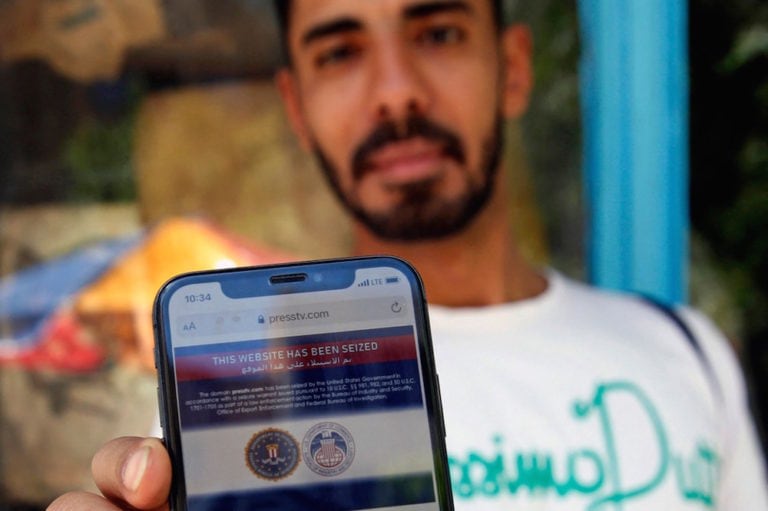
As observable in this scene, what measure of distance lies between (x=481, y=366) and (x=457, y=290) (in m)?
0.14

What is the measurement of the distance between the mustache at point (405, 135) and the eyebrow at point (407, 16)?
135mm

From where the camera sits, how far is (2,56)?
1.16 m

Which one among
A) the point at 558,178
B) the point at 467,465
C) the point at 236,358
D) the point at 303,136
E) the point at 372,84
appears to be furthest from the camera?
the point at 558,178

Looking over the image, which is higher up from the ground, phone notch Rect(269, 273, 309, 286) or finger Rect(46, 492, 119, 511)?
phone notch Rect(269, 273, 309, 286)

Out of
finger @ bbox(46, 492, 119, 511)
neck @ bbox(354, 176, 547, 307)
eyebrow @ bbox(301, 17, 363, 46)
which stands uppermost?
eyebrow @ bbox(301, 17, 363, 46)

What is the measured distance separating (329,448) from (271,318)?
0.30 feet

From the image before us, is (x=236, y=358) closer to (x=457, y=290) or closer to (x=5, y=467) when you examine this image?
(x=457, y=290)

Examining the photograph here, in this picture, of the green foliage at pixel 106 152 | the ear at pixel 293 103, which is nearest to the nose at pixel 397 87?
A: the ear at pixel 293 103

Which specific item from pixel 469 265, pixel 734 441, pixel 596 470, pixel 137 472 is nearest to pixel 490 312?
pixel 469 265

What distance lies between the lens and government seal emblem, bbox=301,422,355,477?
0.48 metres

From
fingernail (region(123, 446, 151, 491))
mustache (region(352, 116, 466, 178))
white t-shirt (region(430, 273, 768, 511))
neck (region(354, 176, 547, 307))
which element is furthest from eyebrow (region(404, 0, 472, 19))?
fingernail (region(123, 446, 151, 491))

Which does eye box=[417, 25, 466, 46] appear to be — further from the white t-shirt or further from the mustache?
the white t-shirt

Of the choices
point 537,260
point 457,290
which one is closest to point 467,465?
point 457,290

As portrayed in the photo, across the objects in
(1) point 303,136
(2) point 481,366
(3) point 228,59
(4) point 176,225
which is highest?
(3) point 228,59
